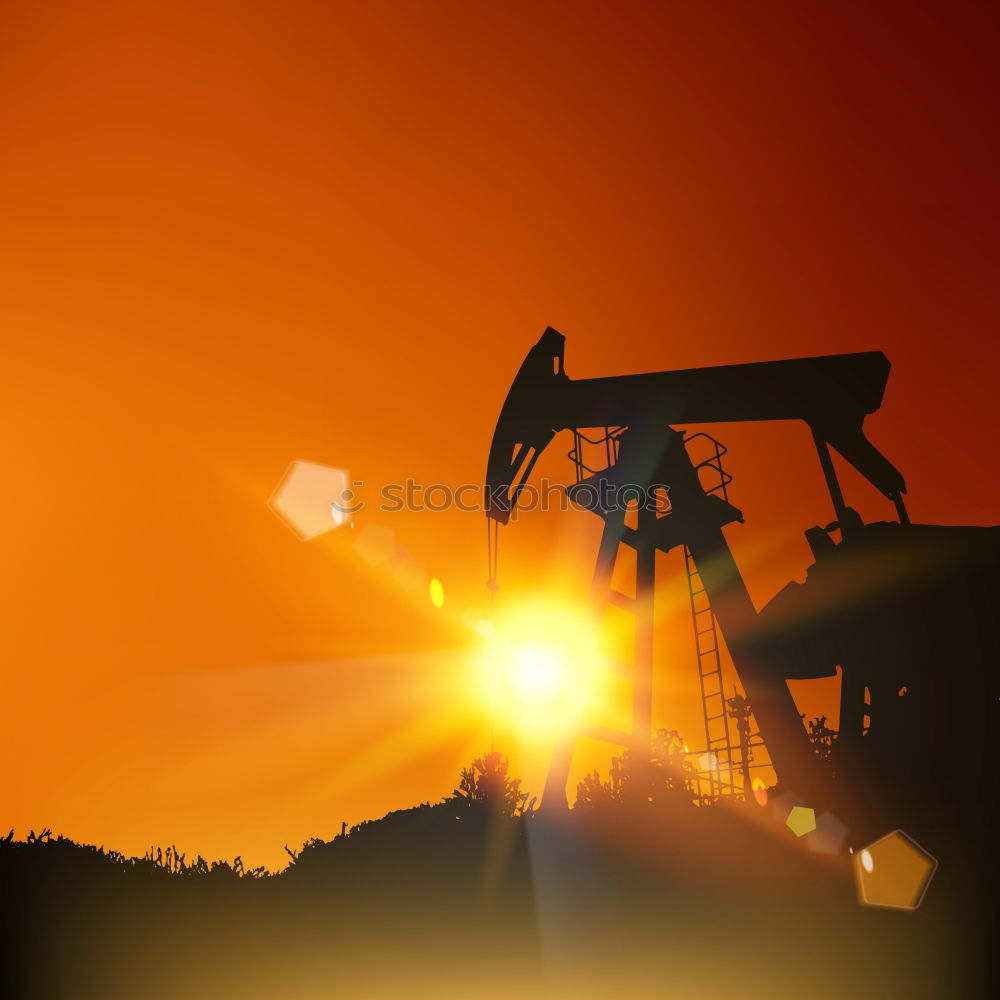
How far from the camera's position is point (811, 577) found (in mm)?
9617

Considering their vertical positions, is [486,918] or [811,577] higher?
[811,577]

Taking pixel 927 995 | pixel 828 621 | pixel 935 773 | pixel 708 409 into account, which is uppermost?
pixel 708 409

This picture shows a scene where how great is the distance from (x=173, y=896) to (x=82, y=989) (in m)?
1.12

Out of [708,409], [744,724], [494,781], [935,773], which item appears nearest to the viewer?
[935,773]

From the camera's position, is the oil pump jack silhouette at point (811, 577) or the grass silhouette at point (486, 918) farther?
the oil pump jack silhouette at point (811, 577)

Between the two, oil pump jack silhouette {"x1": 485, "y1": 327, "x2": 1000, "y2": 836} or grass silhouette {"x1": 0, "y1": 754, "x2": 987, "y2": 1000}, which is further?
oil pump jack silhouette {"x1": 485, "y1": 327, "x2": 1000, "y2": 836}

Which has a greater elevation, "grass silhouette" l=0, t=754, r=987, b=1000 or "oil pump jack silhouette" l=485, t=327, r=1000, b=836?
"oil pump jack silhouette" l=485, t=327, r=1000, b=836

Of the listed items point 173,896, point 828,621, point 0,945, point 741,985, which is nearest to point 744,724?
point 828,621

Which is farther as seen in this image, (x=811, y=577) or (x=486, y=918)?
(x=811, y=577)

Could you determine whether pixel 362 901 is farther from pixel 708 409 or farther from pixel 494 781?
pixel 708 409

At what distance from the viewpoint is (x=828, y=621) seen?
9414 millimetres

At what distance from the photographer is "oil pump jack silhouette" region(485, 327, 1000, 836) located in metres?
8.57

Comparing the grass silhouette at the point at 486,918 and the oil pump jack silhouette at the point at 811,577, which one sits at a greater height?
the oil pump jack silhouette at the point at 811,577

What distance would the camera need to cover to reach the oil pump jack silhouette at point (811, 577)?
857 centimetres
